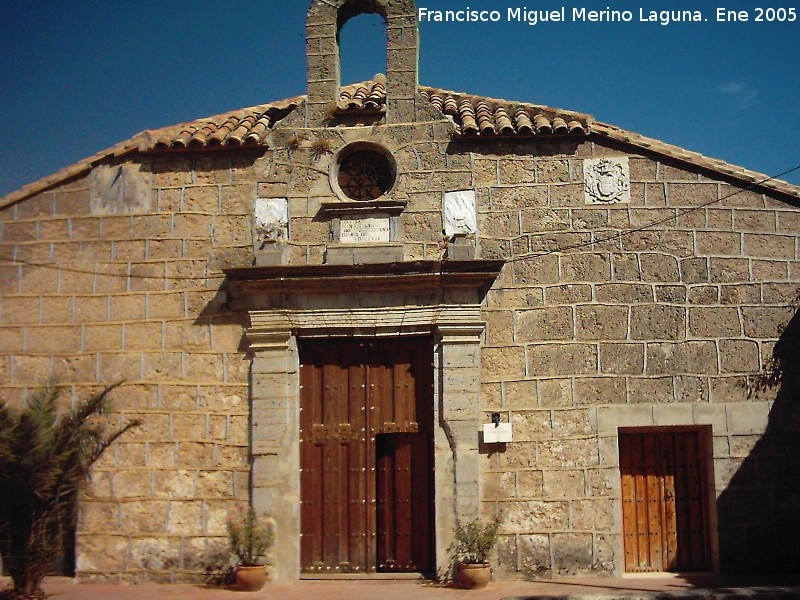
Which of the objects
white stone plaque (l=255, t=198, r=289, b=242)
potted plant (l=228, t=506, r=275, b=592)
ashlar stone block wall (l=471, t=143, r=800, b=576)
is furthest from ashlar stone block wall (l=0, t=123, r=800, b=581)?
potted plant (l=228, t=506, r=275, b=592)

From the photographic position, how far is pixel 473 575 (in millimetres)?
9648

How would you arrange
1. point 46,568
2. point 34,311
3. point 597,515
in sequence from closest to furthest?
1. point 46,568
2. point 597,515
3. point 34,311

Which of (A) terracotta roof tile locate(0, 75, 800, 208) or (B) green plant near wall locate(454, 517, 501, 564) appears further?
(A) terracotta roof tile locate(0, 75, 800, 208)

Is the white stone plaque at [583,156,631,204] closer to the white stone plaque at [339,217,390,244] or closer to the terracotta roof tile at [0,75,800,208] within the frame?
the terracotta roof tile at [0,75,800,208]

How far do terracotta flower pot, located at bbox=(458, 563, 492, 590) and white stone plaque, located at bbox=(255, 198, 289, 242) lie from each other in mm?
4601

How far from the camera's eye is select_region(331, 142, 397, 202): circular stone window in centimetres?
1119

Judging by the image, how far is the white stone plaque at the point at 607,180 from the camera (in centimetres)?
1084

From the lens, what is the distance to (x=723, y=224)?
422 inches

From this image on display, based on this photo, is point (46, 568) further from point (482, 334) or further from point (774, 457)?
point (774, 457)

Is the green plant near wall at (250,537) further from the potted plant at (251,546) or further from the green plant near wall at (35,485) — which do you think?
the green plant near wall at (35,485)

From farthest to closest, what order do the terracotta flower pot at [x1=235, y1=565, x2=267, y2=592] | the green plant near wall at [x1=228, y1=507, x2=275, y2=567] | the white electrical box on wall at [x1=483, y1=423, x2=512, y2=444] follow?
the white electrical box on wall at [x1=483, y1=423, x2=512, y2=444]
the green plant near wall at [x1=228, y1=507, x2=275, y2=567]
the terracotta flower pot at [x1=235, y1=565, x2=267, y2=592]

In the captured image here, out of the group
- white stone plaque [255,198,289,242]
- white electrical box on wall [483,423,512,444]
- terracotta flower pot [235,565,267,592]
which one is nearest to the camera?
terracotta flower pot [235,565,267,592]

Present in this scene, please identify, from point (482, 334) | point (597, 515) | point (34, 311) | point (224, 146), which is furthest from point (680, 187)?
point (34, 311)

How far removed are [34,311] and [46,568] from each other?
3362 millimetres
